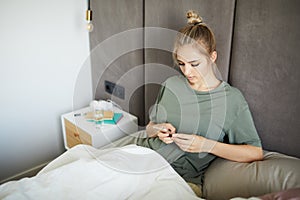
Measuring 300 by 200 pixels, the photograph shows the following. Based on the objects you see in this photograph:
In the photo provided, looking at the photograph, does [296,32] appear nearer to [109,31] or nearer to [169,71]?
[169,71]

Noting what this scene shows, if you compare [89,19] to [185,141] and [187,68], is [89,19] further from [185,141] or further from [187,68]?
[185,141]

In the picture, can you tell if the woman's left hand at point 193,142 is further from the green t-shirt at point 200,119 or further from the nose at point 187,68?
the nose at point 187,68

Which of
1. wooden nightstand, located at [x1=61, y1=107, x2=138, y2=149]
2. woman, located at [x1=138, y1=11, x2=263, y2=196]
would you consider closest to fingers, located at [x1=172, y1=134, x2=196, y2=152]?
woman, located at [x1=138, y1=11, x2=263, y2=196]

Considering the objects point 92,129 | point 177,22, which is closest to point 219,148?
point 177,22

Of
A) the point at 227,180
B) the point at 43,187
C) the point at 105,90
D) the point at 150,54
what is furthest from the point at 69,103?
the point at 227,180

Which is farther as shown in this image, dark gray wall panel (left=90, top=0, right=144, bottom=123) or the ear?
dark gray wall panel (left=90, top=0, right=144, bottom=123)

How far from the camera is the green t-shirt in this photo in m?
0.99

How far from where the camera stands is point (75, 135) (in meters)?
1.57

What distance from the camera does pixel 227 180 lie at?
93 centimetres

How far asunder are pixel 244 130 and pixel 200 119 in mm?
169

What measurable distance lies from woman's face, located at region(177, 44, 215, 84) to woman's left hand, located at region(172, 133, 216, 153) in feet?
0.77

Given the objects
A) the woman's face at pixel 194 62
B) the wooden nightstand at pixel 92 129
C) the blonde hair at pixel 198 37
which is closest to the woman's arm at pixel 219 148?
the woman's face at pixel 194 62

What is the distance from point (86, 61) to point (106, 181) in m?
1.14

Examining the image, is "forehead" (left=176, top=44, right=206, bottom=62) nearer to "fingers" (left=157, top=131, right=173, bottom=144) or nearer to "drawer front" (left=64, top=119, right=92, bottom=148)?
"fingers" (left=157, top=131, right=173, bottom=144)
